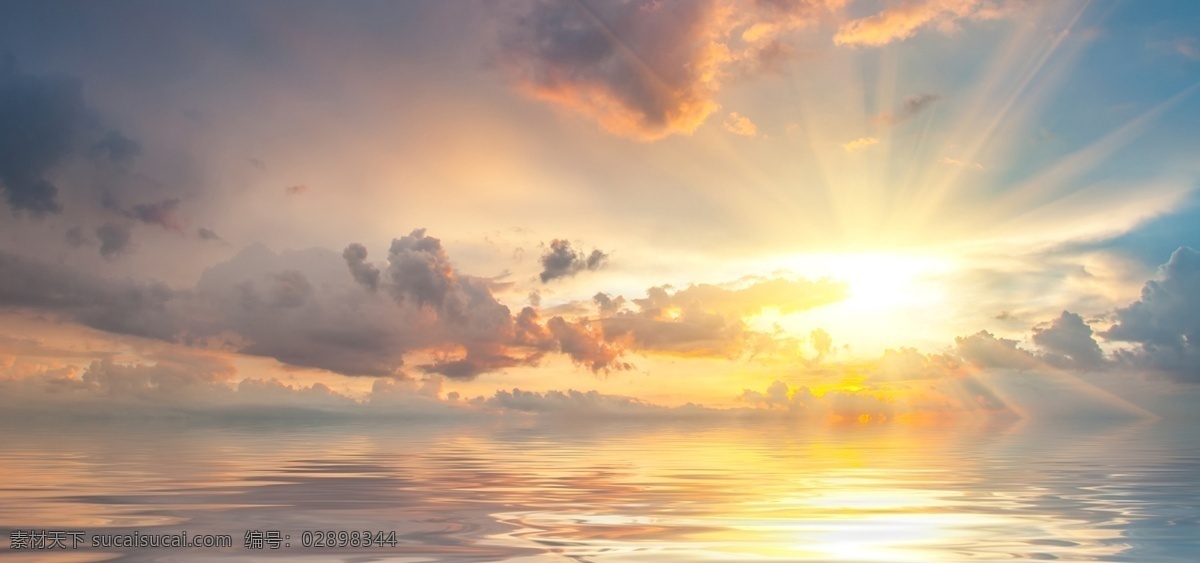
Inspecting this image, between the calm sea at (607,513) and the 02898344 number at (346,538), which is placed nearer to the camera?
the calm sea at (607,513)

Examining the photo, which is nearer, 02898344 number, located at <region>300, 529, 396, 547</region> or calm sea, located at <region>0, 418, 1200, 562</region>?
calm sea, located at <region>0, 418, 1200, 562</region>

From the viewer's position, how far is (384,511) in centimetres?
2561

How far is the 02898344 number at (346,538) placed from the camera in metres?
19.5

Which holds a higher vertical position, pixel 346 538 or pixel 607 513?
pixel 346 538

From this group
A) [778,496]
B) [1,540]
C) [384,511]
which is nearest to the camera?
[1,540]

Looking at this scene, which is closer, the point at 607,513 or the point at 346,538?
the point at 346,538

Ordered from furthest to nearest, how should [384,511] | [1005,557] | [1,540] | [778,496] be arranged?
1. [778,496]
2. [384,511]
3. [1,540]
4. [1005,557]

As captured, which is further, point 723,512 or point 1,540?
point 723,512

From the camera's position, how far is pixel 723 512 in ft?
84.8

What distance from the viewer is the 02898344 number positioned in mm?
19484

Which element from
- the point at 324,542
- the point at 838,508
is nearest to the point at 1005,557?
the point at 838,508

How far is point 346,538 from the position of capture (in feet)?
66.8

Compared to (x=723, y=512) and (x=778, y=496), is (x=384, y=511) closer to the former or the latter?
(x=723, y=512)

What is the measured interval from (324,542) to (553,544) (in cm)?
556
